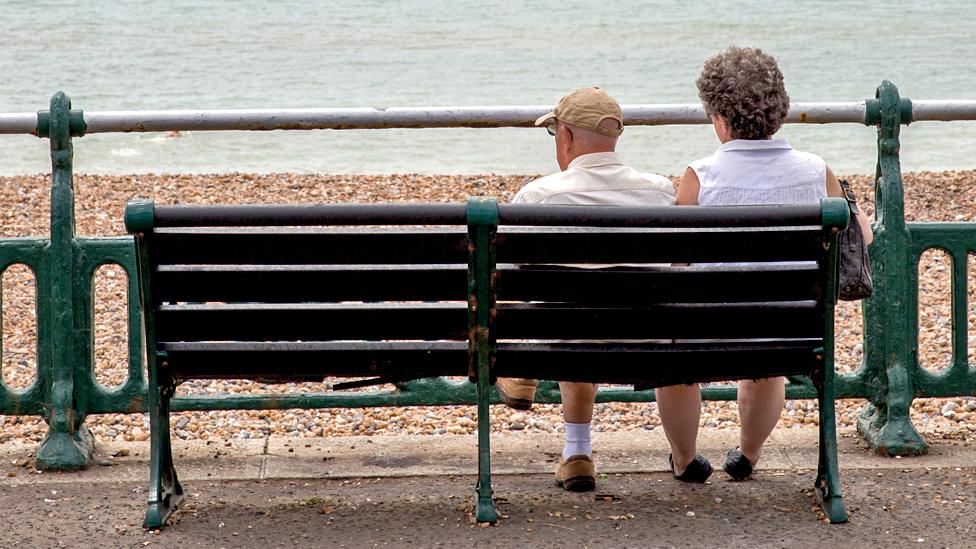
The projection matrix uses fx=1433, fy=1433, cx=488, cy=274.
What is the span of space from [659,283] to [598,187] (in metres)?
0.39

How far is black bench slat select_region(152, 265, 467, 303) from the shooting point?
3883 mm

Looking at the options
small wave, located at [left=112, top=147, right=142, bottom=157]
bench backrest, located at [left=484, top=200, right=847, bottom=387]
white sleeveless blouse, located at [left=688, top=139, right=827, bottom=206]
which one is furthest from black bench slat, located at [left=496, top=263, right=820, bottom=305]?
small wave, located at [left=112, top=147, right=142, bottom=157]

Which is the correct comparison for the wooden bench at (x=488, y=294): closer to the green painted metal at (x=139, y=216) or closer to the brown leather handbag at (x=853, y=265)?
the green painted metal at (x=139, y=216)

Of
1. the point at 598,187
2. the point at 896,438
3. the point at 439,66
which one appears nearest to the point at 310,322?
the point at 598,187

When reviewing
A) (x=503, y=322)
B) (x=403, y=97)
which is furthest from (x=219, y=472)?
(x=403, y=97)

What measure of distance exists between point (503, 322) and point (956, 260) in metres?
1.82

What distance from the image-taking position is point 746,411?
173 inches

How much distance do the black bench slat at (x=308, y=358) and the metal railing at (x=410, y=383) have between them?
0.82 m

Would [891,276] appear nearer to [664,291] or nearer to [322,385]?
[664,291]

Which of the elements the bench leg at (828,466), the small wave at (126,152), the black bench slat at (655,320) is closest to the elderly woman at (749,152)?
the black bench slat at (655,320)

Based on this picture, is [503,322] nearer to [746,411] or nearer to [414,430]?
[746,411]

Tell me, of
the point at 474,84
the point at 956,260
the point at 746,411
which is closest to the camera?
the point at 746,411

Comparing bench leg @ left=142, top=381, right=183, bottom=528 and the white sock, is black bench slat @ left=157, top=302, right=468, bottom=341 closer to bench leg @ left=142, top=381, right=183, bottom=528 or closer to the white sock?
bench leg @ left=142, top=381, right=183, bottom=528

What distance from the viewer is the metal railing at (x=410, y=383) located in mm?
4707
